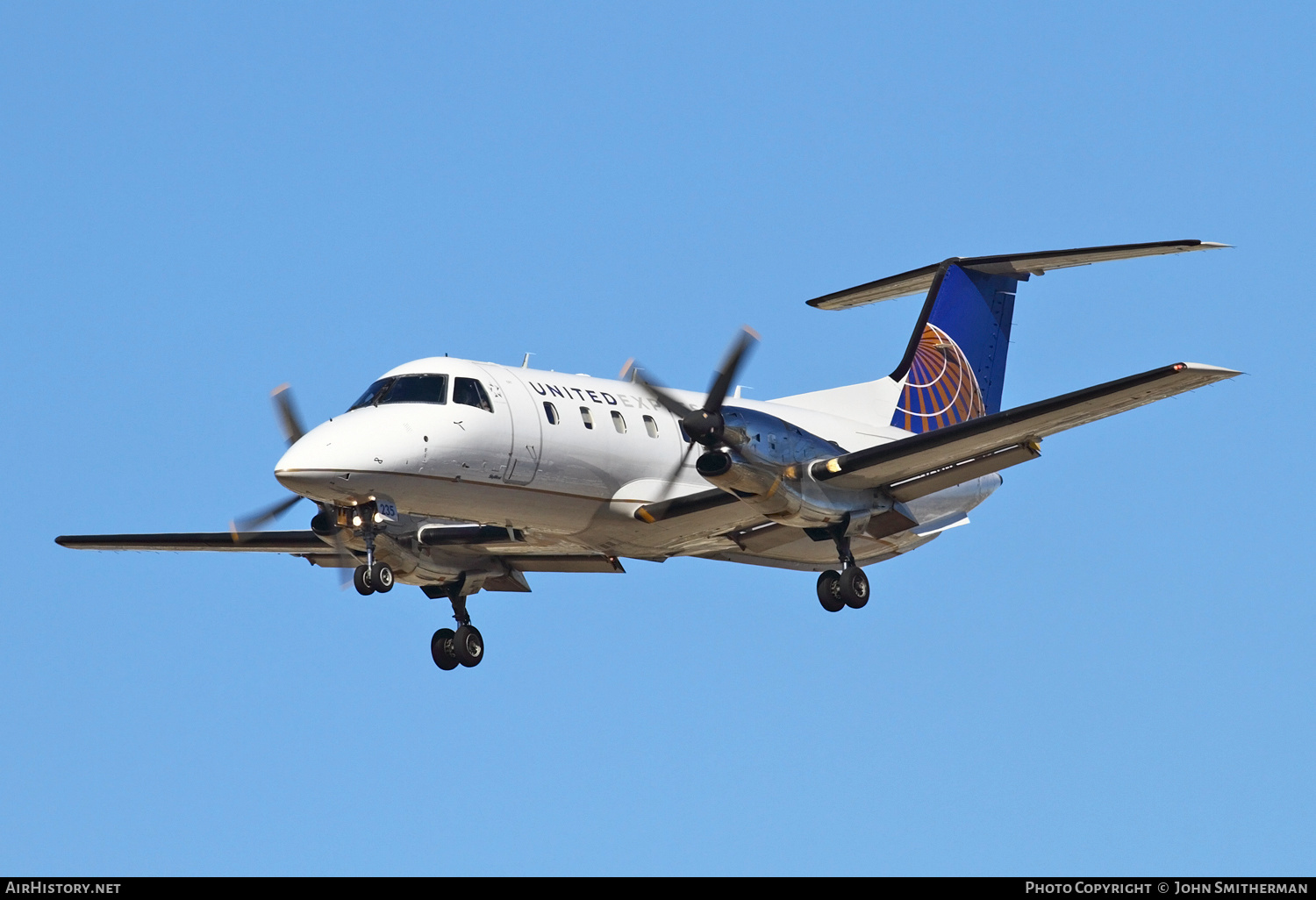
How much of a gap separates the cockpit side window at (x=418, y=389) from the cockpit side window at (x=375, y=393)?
63 mm

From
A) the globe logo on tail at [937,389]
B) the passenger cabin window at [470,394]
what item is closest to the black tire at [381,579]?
the passenger cabin window at [470,394]

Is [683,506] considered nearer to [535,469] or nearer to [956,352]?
[535,469]

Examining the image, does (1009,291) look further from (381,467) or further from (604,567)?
(381,467)

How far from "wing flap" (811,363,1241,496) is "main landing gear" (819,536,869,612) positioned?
0.88 m

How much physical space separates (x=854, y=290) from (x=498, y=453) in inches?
311

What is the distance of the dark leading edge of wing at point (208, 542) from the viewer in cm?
2058

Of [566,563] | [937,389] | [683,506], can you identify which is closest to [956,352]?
[937,389]

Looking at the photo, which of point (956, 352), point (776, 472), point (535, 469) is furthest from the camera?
point (956, 352)

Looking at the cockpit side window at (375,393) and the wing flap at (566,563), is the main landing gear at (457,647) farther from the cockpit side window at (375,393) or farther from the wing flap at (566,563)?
the cockpit side window at (375,393)

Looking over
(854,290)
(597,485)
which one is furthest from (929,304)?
(597,485)

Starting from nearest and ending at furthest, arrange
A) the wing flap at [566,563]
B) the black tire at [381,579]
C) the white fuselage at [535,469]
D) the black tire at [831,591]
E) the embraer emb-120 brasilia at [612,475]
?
the white fuselage at [535,469] → the embraer emb-120 brasilia at [612,475] → the black tire at [381,579] → the black tire at [831,591] → the wing flap at [566,563]

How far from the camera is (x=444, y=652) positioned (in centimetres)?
2011

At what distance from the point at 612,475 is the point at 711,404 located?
1513mm

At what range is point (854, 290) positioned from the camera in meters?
23.1
